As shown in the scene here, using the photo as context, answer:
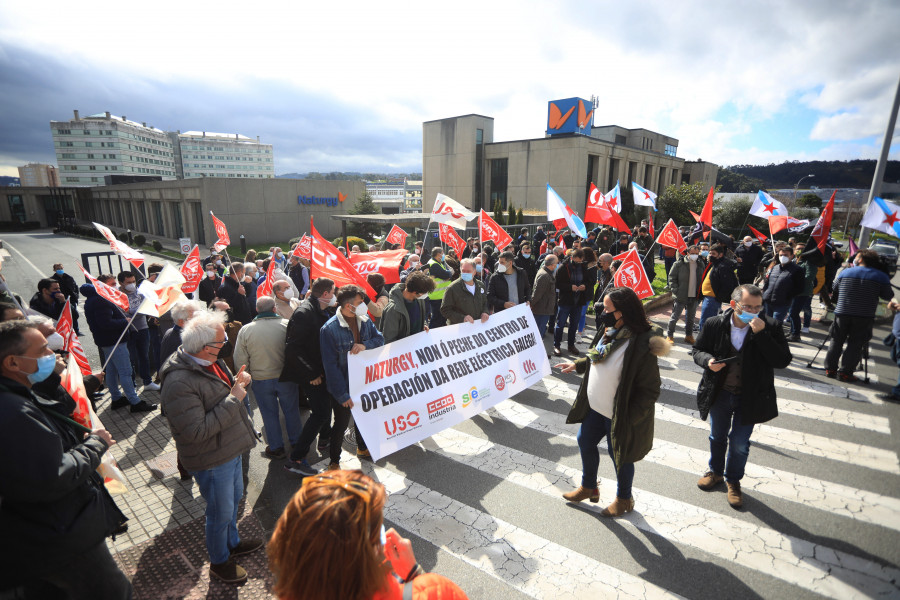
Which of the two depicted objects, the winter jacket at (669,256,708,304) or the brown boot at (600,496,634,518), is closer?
the brown boot at (600,496,634,518)

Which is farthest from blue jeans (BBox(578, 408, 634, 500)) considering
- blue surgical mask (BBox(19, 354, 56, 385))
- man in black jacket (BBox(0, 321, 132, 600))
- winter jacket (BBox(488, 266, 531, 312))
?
blue surgical mask (BBox(19, 354, 56, 385))

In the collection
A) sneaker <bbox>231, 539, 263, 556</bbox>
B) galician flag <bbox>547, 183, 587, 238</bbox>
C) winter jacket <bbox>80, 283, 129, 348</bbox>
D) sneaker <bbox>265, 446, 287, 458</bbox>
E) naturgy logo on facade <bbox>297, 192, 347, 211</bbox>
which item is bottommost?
sneaker <bbox>265, 446, 287, 458</bbox>

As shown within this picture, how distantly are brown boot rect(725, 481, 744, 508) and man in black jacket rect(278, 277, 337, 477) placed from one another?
13.8 ft

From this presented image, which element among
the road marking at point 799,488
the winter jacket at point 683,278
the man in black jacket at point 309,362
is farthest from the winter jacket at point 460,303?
the winter jacket at point 683,278

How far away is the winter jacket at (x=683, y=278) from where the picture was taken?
9.09 metres

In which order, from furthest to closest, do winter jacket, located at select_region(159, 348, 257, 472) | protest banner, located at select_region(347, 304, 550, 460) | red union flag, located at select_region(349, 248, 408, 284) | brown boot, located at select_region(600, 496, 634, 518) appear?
red union flag, located at select_region(349, 248, 408, 284)
protest banner, located at select_region(347, 304, 550, 460)
brown boot, located at select_region(600, 496, 634, 518)
winter jacket, located at select_region(159, 348, 257, 472)

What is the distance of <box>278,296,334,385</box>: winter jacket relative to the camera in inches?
183

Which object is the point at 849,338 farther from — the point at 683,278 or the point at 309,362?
the point at 309,362

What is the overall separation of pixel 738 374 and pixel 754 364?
0.17 meters

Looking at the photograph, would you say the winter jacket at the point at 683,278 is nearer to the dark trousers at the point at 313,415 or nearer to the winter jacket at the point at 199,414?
the dark trousers at the point at 313,415

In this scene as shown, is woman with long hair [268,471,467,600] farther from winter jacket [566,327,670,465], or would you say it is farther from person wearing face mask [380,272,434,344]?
person wearing face mask [380,272,434,344]

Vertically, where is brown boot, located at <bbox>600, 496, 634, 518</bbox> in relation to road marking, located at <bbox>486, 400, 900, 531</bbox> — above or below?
above

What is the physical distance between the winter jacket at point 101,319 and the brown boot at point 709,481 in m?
7.70

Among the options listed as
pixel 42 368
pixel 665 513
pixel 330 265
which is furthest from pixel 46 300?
pixel 665 513
